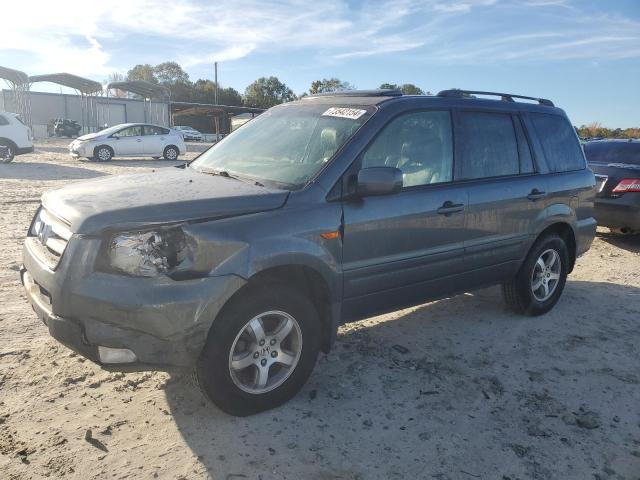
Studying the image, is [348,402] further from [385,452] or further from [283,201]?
[283,201]

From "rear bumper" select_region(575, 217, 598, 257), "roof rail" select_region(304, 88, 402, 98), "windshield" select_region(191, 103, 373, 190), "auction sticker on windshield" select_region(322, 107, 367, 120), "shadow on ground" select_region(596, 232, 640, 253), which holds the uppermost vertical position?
"roof rail" select_region(304, 88, 402, 98)

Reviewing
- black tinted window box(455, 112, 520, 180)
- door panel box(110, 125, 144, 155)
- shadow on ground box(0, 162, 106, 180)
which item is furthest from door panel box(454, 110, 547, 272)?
door panel box(110, 125, 144, 155)

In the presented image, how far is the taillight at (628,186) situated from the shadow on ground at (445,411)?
3687mm

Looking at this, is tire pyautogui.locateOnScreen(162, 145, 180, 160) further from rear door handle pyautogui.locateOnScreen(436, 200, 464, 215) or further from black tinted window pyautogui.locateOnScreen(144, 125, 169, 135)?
rear door handle pyautogui.locateOnScreen(436, 200, 464, 215)

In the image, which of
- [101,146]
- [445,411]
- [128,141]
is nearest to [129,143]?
[128,141]

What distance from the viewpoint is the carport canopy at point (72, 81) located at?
98.5 feet

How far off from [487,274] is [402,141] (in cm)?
143

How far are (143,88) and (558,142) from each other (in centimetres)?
3253

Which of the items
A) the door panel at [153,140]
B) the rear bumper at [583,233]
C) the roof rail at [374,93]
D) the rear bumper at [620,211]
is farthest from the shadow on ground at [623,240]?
the door panel at [153,140]

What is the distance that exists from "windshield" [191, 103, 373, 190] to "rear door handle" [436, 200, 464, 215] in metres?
0.87

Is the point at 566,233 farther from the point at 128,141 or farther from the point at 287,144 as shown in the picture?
the point at 128,141

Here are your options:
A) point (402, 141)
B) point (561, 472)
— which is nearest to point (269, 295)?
point (402, 141)

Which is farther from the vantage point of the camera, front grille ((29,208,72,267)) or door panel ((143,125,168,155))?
door panel ((143,125,168,155))

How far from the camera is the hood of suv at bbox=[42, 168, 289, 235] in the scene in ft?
8.86
